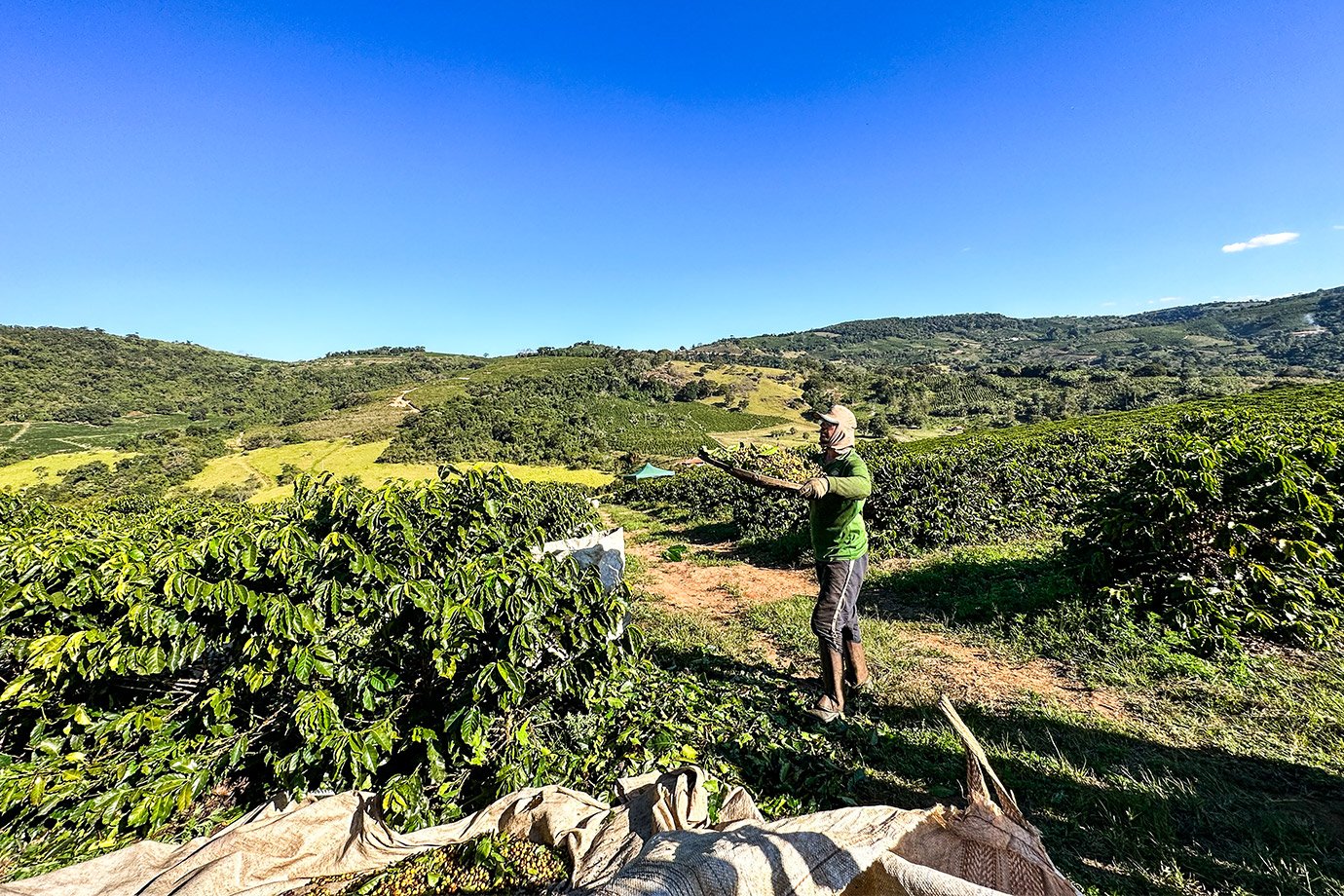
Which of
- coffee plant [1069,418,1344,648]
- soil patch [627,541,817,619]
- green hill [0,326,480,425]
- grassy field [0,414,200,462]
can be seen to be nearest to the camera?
coffee plant [1069,418,1344,648]

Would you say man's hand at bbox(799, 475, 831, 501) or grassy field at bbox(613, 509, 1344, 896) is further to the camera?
man's hand at bbox(799, 475, 831, 501)

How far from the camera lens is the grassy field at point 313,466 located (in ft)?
107

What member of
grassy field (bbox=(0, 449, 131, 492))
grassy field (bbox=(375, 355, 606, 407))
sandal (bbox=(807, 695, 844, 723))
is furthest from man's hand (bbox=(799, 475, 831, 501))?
grassy field (bbox=(375, 355, 606, 407))

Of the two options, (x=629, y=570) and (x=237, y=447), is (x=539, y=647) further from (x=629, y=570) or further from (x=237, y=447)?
(x=237, y=447)

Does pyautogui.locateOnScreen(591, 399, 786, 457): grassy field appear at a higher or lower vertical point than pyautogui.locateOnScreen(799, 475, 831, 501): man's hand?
lower

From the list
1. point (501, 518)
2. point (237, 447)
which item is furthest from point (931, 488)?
point (237, 447)

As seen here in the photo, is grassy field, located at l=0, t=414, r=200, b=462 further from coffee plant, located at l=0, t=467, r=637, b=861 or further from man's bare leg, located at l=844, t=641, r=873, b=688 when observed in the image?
man's bare leg, located at l=844, t=641, r=873, b=688

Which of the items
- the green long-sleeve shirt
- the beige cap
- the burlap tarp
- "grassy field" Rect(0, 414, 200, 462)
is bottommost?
the burlap tarp

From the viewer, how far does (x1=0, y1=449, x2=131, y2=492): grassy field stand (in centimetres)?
3469

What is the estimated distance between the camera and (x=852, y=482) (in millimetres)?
3422

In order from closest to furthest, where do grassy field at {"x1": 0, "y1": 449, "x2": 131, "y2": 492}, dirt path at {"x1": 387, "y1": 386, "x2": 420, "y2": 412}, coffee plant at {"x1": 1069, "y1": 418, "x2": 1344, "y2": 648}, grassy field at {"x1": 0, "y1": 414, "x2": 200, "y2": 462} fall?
coffee plant at {"x1": 1069, "y1": 418, "x2": 1344, "y2": 648}, grassy field at {"x1": 0, "y1": 449, "x2": 131, "y2": 492}, grassy field at {"x1": 0, "y1": 414, "x2": 200, "y2": 462}, dirt path at {"x1": 387, "y1": 386, "x2": 420, "y2": 412}

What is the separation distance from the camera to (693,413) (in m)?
56.8

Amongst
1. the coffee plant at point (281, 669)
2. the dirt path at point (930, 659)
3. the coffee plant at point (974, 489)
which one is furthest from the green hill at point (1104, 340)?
the coffee plant at point (281, 669)

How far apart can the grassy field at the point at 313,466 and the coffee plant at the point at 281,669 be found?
81.4 ft
